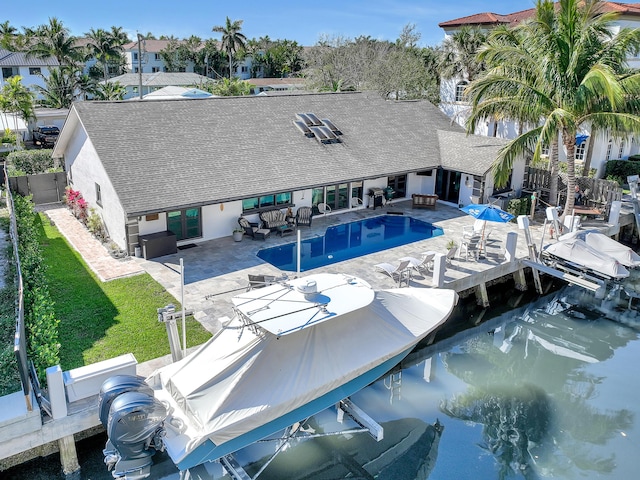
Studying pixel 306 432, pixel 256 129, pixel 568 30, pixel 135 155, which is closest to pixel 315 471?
pixel 306 432

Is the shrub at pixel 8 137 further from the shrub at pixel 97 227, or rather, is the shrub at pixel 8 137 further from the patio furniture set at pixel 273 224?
the patio furniture set at pixel 273 224

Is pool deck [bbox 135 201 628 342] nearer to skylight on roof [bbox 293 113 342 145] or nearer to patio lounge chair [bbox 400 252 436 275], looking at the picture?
patio lounge chair [bbox 400 252 436 275]

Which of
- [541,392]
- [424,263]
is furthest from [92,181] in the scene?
[541,392]

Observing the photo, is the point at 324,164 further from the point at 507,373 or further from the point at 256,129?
the point at 507,373

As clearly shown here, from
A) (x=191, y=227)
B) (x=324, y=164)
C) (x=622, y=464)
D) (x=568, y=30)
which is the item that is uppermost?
(x=568, y=30)

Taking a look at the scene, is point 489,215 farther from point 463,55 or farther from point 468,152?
point 463,55

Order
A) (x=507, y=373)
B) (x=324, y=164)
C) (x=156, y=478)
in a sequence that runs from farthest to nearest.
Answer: (x=324, y=164) → (x=507, y=373) → (x=156, y=478)

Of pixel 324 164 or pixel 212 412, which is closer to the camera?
pixel 212 412

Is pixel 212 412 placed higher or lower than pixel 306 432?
higher
